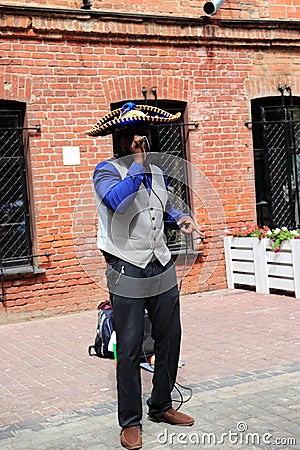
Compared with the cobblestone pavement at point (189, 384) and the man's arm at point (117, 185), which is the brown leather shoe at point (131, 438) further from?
the man's arm at point (117, 185)

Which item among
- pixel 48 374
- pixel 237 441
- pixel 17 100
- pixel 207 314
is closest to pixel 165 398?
pixel 237 441

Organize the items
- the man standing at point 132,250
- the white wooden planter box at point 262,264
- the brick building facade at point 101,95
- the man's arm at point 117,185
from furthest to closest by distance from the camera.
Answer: the white wooden planter box at point 262,264, the brick building facade at point 101,95, the man standing at point 132,250, the man's arm at point 117,185

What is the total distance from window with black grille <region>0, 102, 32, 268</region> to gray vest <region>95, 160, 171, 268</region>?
4970 mm

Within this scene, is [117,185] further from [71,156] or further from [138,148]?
[71,156]

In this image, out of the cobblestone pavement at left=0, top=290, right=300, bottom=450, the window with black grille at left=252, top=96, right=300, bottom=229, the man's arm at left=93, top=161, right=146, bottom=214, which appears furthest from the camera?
the window with black grille at left=252, top=96, right=300, bottom=229

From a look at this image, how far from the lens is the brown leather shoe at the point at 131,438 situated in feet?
14.6

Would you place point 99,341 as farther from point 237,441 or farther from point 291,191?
point 291,191

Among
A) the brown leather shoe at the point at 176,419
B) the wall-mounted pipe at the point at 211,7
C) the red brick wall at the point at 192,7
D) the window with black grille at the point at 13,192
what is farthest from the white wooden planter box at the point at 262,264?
the brown leather shoe at the point at 176,419

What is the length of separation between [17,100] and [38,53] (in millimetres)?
704

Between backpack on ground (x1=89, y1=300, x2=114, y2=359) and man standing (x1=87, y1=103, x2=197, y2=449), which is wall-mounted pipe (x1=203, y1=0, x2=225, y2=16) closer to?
backpack on ground (x1=89, y1=300, x2=114, y2=359)

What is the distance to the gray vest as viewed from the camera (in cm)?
456

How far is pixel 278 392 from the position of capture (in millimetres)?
5473

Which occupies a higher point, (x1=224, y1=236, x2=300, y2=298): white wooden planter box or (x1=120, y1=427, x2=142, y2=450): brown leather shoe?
(x1=224, y1=236, x2=300, y2=298): white wooden planter box

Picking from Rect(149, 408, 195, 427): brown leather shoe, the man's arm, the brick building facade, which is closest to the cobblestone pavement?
Rect(149, 408, 195, 427): brown leather shoe
